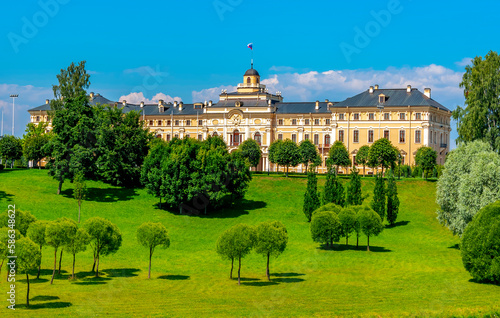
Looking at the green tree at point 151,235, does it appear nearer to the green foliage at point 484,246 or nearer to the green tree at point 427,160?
the green foliage at point 484,246

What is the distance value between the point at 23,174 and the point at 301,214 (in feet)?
133

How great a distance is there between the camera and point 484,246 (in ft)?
127

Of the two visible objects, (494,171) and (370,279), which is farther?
(494,171)

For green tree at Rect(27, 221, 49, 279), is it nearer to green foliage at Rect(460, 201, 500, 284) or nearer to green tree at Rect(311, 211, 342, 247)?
green tree at Rect(311, 211, 342, 247)

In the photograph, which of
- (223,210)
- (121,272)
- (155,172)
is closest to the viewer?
(121,272)

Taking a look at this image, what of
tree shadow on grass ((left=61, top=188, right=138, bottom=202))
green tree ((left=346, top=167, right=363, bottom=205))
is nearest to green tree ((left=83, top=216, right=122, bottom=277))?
green tree ((left=346, top=167, right=363, bottom=205))

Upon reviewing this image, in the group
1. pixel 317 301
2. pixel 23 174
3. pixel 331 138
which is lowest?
pixel 317 301

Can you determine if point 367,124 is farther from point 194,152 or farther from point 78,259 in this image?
point 78,259

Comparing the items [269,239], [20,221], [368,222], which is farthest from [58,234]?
[368,222]

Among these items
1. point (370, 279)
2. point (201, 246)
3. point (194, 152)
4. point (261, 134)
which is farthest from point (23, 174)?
point (370, 279)

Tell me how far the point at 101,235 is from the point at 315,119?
81.3 m

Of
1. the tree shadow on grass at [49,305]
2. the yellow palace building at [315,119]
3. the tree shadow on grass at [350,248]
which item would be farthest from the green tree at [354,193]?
the yellow palace building at [315,119]

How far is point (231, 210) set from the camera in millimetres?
71438

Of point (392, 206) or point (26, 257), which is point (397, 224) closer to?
point (392, 206)
